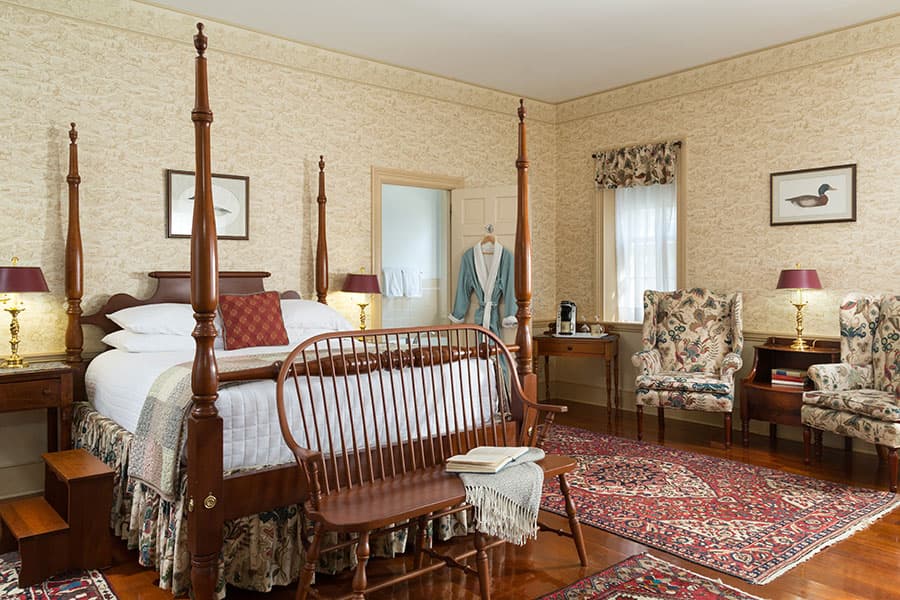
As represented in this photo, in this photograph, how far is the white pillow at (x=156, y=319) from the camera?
12.7ft

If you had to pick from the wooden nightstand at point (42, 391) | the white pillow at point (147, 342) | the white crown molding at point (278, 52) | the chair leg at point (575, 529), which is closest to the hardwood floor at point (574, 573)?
the chair leg at point (575, 529)

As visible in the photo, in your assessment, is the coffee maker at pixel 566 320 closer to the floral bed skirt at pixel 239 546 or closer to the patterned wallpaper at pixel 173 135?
the patterned wallpaper at pixel 173 135

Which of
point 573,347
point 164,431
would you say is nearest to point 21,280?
point 164,431

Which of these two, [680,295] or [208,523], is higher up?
[680,295]

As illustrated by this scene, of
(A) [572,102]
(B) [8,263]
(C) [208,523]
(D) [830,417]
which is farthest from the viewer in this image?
(A) [572,102]

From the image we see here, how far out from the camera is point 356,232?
5367 millimetres

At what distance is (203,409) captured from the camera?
236 centimetres

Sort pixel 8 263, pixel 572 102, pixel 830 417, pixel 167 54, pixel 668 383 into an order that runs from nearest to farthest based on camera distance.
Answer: pixel 8 263 → pixel 830 417 → pixel 167 54 → pixel 668 383 → pixel 572 102

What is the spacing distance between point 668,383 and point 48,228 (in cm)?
420

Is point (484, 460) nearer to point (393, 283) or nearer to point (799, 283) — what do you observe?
point (799, 283)

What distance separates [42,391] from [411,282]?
4195 millimetres

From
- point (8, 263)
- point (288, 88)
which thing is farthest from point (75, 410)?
point (288, 88)

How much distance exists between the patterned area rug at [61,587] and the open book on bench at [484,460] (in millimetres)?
1428

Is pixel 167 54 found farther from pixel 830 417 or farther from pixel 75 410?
pixel 830 417
